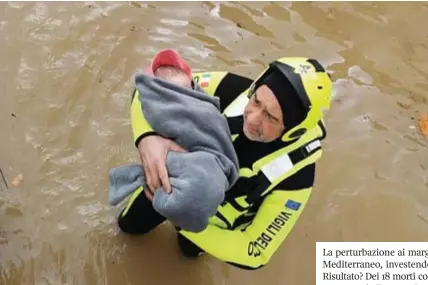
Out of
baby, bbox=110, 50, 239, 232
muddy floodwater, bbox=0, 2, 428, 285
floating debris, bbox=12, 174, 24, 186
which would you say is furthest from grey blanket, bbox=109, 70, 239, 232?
floating debris, bbox=12, 174, 24, 186

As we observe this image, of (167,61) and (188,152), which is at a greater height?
(167,61)

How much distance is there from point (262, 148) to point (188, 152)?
0.27 m

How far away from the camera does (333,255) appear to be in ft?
10.4

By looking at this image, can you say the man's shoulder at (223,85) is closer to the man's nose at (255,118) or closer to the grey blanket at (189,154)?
the grey blanket at (189,154)

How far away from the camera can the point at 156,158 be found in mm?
2244

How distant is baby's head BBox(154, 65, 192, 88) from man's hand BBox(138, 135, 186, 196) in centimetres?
23

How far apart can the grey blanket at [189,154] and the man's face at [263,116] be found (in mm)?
100

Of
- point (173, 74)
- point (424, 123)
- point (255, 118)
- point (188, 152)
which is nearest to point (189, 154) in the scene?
point (188, 152)

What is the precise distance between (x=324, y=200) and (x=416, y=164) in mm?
Answer: 587

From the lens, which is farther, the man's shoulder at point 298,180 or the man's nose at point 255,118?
the man's shoulder at point 298,180

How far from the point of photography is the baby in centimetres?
219

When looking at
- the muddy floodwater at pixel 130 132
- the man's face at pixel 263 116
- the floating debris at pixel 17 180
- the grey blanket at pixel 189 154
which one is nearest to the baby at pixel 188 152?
the grey blanket at pixel 189 154

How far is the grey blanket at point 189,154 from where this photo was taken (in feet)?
7.16

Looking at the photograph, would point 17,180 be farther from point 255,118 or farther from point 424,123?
point 424,123
